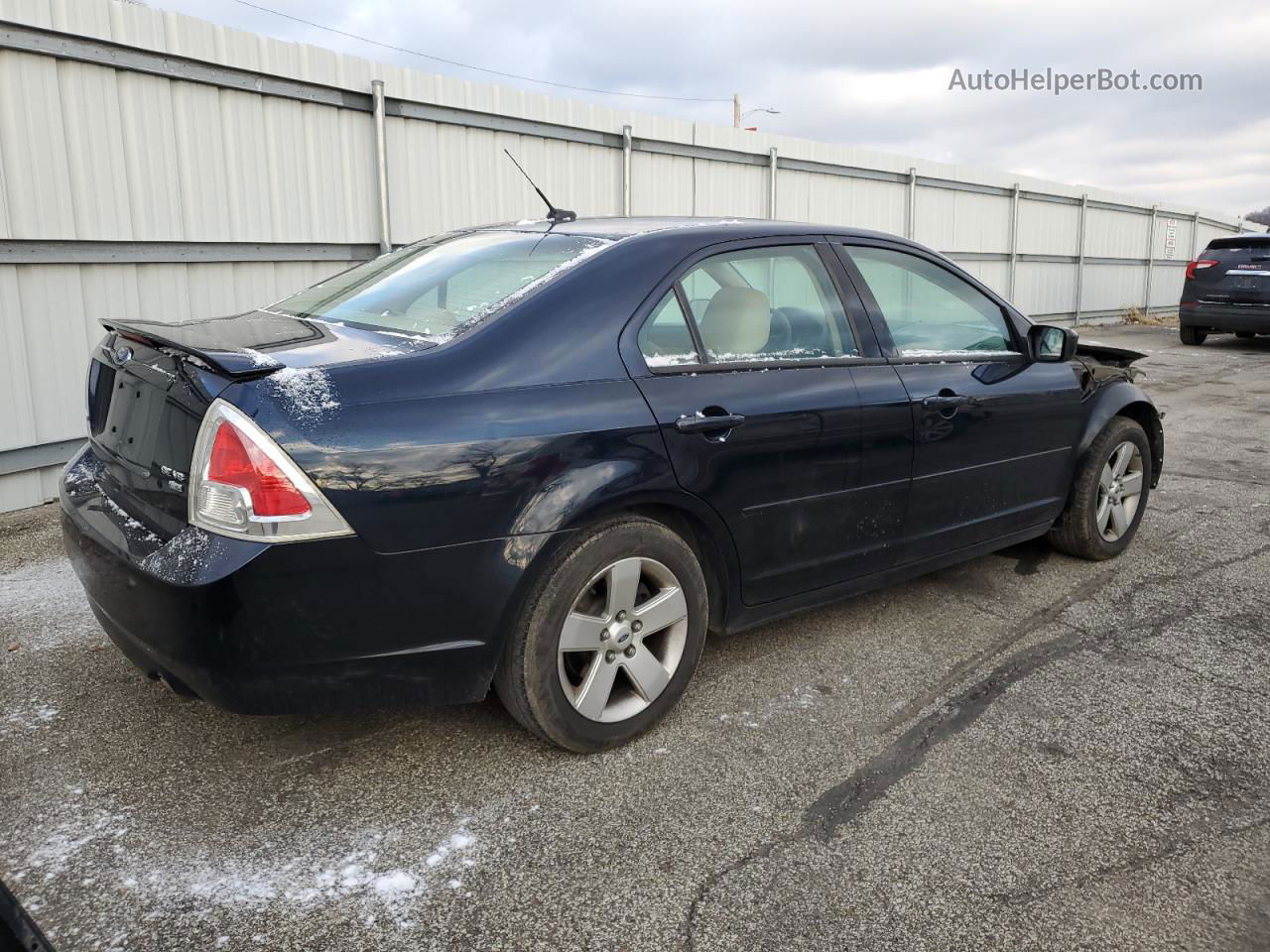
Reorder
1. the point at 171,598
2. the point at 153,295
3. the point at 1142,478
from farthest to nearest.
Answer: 1. the point at 153,295
2. the point at 1142,478
3. the point at 171,598

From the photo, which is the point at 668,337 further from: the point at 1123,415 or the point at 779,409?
the point at 1123,415

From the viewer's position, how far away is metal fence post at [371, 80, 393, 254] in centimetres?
738

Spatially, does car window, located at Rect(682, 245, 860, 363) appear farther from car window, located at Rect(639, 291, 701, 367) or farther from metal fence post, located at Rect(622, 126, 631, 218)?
metal fence post, located at Rect(622, 126, 631, 218)

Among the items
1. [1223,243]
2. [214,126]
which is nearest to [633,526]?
[214,126]

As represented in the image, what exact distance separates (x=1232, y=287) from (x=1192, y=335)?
161 centimetres

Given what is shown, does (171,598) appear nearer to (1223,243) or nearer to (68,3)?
(68,3)

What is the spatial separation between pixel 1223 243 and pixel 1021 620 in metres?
13.4

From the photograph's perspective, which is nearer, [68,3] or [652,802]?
[652,802]

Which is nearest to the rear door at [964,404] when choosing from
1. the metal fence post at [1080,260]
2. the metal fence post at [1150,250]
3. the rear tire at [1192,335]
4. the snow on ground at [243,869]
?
the snow on ground at [243,869]

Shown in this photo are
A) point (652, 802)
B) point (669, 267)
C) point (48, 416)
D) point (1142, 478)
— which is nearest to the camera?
point (652, 802)

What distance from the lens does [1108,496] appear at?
4.59m

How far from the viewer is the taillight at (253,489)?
2268 millimetres

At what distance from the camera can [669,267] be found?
305cm

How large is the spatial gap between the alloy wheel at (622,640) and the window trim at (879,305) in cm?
129
